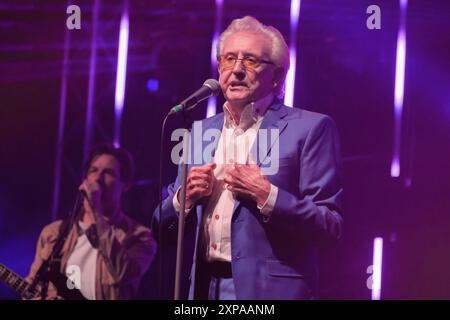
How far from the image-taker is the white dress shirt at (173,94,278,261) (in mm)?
2418

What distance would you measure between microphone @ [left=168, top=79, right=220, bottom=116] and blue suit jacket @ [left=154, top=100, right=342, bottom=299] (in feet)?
0.82

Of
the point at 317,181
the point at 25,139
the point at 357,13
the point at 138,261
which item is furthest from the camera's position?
the point at 25,139

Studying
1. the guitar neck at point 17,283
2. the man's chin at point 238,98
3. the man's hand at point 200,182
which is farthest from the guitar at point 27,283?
the man's chin at point 238,98

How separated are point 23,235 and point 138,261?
0.75 meters

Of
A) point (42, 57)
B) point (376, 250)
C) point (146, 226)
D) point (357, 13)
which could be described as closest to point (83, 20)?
point (42, 57)

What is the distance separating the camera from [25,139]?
3848 millimetres

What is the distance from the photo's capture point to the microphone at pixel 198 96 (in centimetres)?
233

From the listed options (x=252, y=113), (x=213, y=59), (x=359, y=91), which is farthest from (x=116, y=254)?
(x=359, y=91)

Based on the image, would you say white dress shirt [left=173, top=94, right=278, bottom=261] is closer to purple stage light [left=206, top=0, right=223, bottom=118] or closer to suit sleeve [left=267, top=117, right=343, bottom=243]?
suit sleeve [left=267, top=117, right=343, bottom=243]

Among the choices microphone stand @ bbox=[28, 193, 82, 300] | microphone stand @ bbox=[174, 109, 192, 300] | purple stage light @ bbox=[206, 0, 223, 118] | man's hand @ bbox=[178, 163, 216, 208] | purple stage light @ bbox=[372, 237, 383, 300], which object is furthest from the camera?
microphone stand @ bbox=[28, 193, 82, 300]

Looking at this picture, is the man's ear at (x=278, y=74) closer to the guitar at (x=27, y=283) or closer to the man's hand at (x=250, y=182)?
the man's hand at (x=250, y=182)

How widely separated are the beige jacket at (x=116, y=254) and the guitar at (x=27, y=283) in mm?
36

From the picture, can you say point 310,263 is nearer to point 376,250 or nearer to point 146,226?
point 376,250

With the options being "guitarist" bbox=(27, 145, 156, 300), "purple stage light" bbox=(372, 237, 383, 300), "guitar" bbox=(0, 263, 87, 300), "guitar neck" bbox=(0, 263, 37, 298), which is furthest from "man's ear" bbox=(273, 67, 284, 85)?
"guitar neck" bbox=(0, 263, 37, 298)
